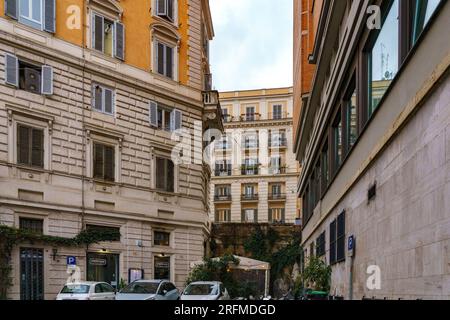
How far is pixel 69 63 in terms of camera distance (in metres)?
25.4

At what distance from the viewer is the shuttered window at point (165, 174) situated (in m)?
30.0

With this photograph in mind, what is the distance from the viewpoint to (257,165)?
6216cm

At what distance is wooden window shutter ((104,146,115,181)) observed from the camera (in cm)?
2695

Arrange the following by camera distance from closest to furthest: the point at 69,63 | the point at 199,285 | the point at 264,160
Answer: the point at 199,285
the point at 69,63
the point at 264,160

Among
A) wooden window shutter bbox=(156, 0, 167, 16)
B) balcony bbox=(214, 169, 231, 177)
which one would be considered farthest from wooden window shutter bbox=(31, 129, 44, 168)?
balcony bbox=(214, 169, 231, 177)

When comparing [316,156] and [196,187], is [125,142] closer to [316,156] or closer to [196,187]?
[196,187]

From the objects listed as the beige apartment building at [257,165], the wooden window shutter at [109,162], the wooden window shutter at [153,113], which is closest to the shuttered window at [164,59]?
the wooden window shutter at [153,113]

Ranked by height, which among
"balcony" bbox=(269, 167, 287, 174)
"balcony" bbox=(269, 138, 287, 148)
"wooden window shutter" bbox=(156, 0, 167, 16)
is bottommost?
"balcony" bbox=(269, 167, 287, 174)

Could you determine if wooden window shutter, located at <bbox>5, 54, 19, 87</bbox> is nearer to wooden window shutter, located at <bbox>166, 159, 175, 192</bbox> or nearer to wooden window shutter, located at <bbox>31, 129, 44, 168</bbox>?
wooden window shutter, located at <bbox>31, 129, 44, 168</bbox>

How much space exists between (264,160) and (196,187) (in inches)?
1216

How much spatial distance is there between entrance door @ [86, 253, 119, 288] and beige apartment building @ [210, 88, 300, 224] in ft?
114
